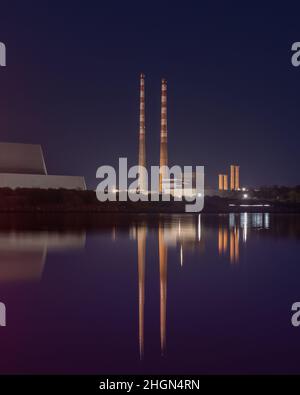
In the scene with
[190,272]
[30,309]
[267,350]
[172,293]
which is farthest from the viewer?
[190,272]

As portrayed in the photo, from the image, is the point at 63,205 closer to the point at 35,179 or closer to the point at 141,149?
the point at 35,179

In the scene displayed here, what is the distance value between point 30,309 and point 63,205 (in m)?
14.3

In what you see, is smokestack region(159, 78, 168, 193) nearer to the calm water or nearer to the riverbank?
the riverbank

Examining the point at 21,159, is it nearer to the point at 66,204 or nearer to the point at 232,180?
the point at 66,204

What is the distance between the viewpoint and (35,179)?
20406mm

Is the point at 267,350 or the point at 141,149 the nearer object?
the point at 267,350

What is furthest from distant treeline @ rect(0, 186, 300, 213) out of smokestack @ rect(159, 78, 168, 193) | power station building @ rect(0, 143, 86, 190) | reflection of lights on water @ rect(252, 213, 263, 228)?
smokestack @ rect(159, 78, 168, 193)

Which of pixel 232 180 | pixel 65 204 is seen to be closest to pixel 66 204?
pixel 65 204

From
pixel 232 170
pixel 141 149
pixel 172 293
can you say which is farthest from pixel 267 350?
pixel 232 170

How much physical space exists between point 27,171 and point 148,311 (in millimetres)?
18929

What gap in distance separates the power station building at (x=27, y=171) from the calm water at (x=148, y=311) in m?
15.0

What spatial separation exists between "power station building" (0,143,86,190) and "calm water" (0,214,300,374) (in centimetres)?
1495

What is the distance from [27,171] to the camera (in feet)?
68.8
